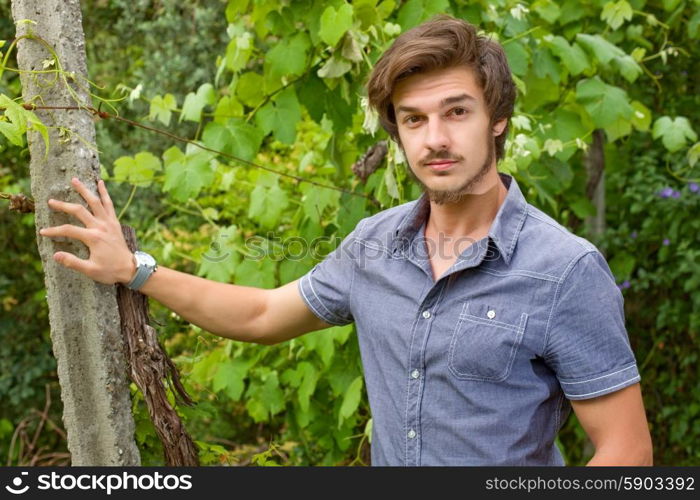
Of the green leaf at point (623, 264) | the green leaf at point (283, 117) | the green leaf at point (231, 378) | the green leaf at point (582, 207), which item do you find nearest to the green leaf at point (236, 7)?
the green leaf at point (283, 117)

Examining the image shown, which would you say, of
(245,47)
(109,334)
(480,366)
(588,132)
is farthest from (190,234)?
(480,366)

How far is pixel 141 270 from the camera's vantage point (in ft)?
5.94

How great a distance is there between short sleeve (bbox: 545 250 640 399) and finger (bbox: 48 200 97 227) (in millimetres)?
886

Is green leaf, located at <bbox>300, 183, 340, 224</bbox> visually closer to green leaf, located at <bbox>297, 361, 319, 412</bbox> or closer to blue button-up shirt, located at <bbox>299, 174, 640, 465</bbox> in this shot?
green leaf, located at <bbox>297, 361, 319, 412</bbox>

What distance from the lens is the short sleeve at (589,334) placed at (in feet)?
5.28

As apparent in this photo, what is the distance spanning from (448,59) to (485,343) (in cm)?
55

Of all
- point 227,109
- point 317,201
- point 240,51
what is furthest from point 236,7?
point 317,201

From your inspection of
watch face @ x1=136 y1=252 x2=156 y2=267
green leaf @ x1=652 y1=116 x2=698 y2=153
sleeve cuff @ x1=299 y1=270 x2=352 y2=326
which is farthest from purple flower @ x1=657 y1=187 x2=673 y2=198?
watch face @ x1=136 y1=252 x2=156 y2=267

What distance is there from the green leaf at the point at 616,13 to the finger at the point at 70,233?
79.2 inches

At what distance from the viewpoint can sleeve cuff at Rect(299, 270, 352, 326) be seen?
2.01 m

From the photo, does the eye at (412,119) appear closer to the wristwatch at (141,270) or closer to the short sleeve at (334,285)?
the short sleeve at (334,285)

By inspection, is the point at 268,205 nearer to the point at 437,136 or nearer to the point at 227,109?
the point at 227,109
